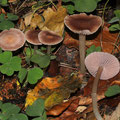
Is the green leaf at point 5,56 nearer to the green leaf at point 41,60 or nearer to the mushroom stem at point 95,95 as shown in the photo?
the green leaf at point 41,60

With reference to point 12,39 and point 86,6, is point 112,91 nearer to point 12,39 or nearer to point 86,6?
point 86,6

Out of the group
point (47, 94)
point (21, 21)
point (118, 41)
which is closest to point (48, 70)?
point (47, 94)

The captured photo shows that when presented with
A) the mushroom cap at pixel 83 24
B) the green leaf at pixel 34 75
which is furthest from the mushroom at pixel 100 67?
the green leaf at pixel 34 75

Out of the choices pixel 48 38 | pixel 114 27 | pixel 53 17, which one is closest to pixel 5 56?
pixel 48 38

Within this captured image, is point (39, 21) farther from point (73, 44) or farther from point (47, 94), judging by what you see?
point (47, 94)

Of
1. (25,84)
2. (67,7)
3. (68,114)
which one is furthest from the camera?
(67,7)

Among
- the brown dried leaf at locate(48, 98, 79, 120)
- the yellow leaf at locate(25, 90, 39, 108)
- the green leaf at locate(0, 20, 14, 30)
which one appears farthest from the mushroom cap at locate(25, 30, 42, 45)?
the brown dried leaf at locate(48, 98, 79, 120)
